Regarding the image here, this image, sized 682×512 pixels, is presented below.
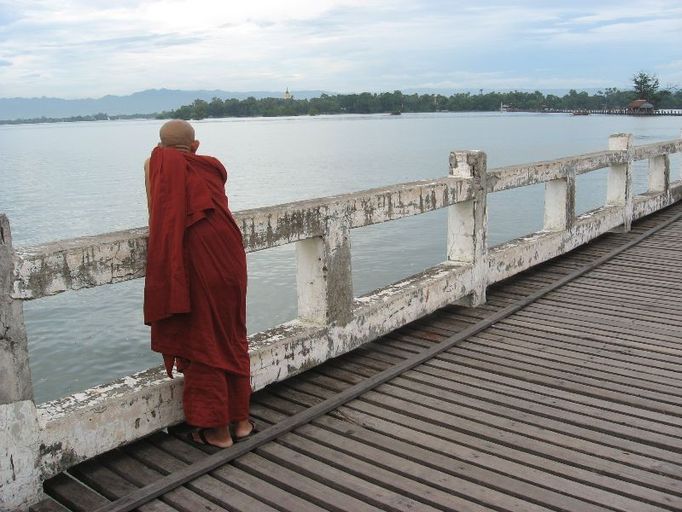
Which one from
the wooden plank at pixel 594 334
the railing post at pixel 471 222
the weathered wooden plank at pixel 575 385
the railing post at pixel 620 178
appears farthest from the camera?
the railing post at pixel 620 178

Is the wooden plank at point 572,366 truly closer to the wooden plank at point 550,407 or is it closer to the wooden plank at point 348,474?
the wooden plank at point 550,407

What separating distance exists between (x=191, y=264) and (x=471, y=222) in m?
2.96

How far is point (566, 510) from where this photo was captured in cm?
304

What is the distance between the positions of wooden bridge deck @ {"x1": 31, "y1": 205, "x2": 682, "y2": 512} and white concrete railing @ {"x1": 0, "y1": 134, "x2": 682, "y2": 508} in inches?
6.5

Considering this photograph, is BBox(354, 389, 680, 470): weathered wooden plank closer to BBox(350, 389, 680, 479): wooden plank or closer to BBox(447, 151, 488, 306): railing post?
BBox(350, 389, 680, 479): wooden plank

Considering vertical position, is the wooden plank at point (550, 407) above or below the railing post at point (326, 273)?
below

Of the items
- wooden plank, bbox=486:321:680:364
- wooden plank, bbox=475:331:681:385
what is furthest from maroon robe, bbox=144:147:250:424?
wooden plank, bbox=486:321:680:364

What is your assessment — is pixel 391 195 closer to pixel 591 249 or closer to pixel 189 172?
pixel 189 172

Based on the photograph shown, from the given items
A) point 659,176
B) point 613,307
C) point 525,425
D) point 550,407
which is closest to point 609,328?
point 613,307

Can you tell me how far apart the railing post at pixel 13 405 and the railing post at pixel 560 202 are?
5.65 meters

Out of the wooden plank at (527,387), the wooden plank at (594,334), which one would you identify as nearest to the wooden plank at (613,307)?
the wooden plank at (594,334)

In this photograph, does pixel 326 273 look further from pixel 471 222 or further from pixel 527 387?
pixel 471 222

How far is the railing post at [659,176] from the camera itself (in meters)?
10.8

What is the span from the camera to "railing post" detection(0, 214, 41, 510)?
301cm
